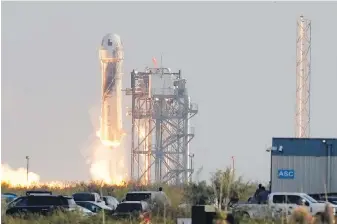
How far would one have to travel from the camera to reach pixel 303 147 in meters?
49.2

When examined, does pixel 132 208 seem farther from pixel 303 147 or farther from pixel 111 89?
pixel 111 89


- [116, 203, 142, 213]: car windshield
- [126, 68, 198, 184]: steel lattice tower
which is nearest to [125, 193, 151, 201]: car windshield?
[116, 203, 142, 213]: car windshield

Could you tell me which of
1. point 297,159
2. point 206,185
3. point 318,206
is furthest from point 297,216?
point 297,159

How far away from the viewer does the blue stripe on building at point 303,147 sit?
4912cm

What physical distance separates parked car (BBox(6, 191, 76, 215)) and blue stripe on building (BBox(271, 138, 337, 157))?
39.9 feet

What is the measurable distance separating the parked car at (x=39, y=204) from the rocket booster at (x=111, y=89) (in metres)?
51.3

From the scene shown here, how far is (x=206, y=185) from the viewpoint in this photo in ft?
150

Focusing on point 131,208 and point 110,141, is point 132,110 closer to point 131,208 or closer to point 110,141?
point 110,141

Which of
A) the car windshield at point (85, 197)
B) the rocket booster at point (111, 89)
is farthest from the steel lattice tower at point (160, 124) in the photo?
the car windshield at point (85, 197)

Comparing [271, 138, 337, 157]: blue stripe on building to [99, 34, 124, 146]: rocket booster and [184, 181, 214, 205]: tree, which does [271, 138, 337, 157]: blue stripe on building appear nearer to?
[184, 181, 214, 205]: tree

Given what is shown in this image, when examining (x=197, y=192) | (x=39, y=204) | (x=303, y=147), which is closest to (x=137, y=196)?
(x=197, y=192)

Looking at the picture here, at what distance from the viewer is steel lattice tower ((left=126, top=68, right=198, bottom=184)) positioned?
298ft

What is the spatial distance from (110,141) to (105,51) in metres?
8.56

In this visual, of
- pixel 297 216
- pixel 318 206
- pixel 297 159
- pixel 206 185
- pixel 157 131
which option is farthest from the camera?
pixel 157 131
